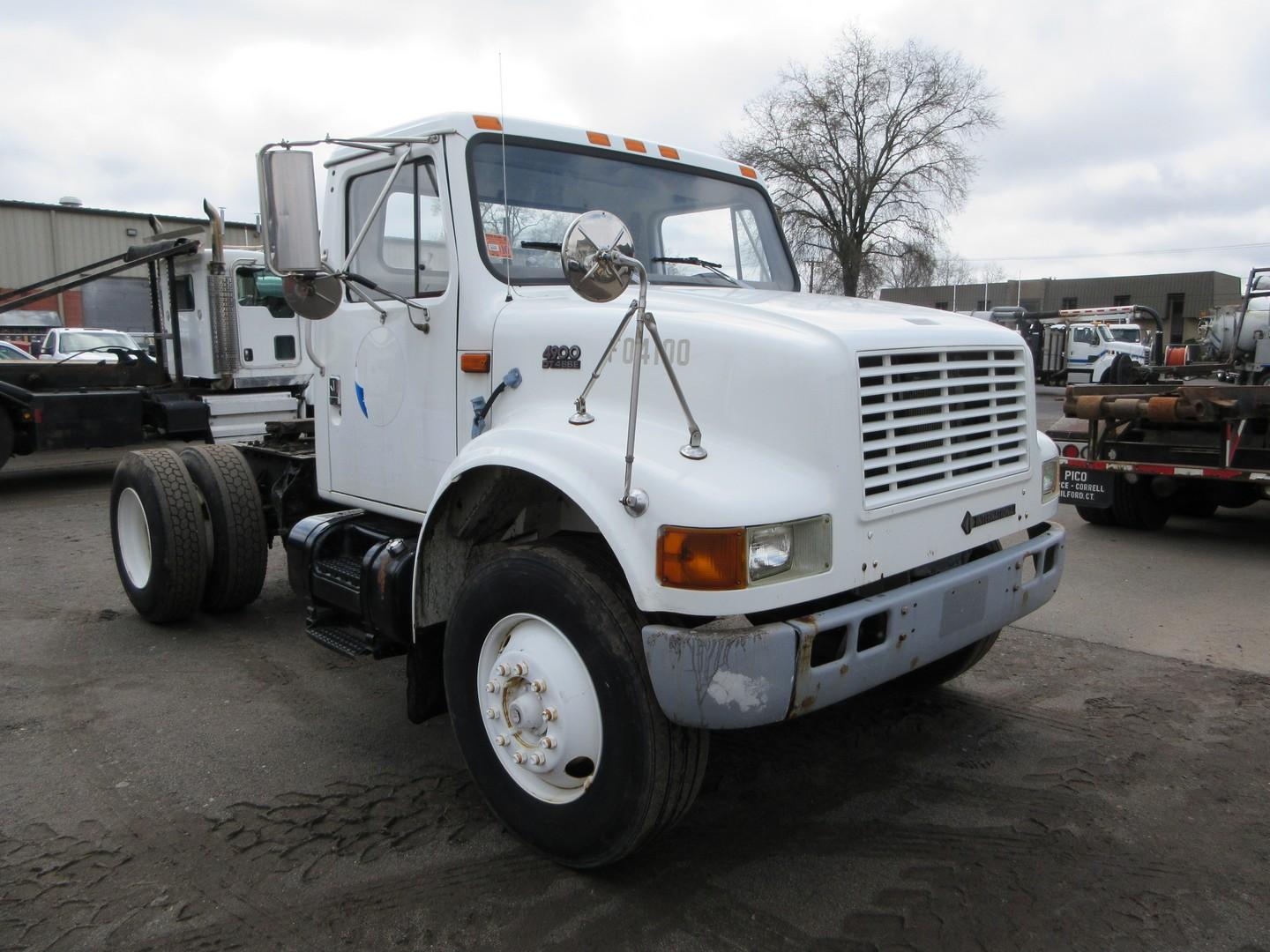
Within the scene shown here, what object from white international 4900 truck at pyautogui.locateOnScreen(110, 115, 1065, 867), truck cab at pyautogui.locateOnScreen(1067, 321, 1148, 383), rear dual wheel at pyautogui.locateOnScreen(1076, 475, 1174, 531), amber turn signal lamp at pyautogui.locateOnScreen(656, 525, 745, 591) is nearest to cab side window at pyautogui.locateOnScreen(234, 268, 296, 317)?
white international 4900 truck at pyautogui.locateOnScreen(110, 115, 1065, 867)

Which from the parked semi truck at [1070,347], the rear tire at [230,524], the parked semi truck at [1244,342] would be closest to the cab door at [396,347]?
the rear tire at [230,524]

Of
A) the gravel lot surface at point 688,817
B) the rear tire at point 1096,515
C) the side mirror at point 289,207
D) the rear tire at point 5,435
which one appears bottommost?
the gravel lot surface at point 688,817

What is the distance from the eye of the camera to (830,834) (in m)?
3.31

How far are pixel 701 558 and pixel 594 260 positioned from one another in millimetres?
868

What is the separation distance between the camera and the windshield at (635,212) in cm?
371

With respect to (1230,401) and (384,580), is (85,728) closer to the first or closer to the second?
(384,580)

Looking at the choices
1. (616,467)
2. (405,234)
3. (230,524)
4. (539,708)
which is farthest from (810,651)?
(230,524)

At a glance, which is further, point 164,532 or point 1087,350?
point 1087,350

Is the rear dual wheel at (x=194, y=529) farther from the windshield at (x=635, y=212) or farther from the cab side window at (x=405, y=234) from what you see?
the windshield at (x=635, y=212)

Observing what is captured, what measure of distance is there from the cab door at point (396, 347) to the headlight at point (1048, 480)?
2.20 metres

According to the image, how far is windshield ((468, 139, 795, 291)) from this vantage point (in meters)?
3.71

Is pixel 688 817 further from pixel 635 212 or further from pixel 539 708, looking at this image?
pixel 635 212

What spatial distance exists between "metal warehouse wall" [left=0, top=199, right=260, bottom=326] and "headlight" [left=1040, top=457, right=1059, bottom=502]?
98.7 ft

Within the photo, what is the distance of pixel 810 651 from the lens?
264 centimetres
